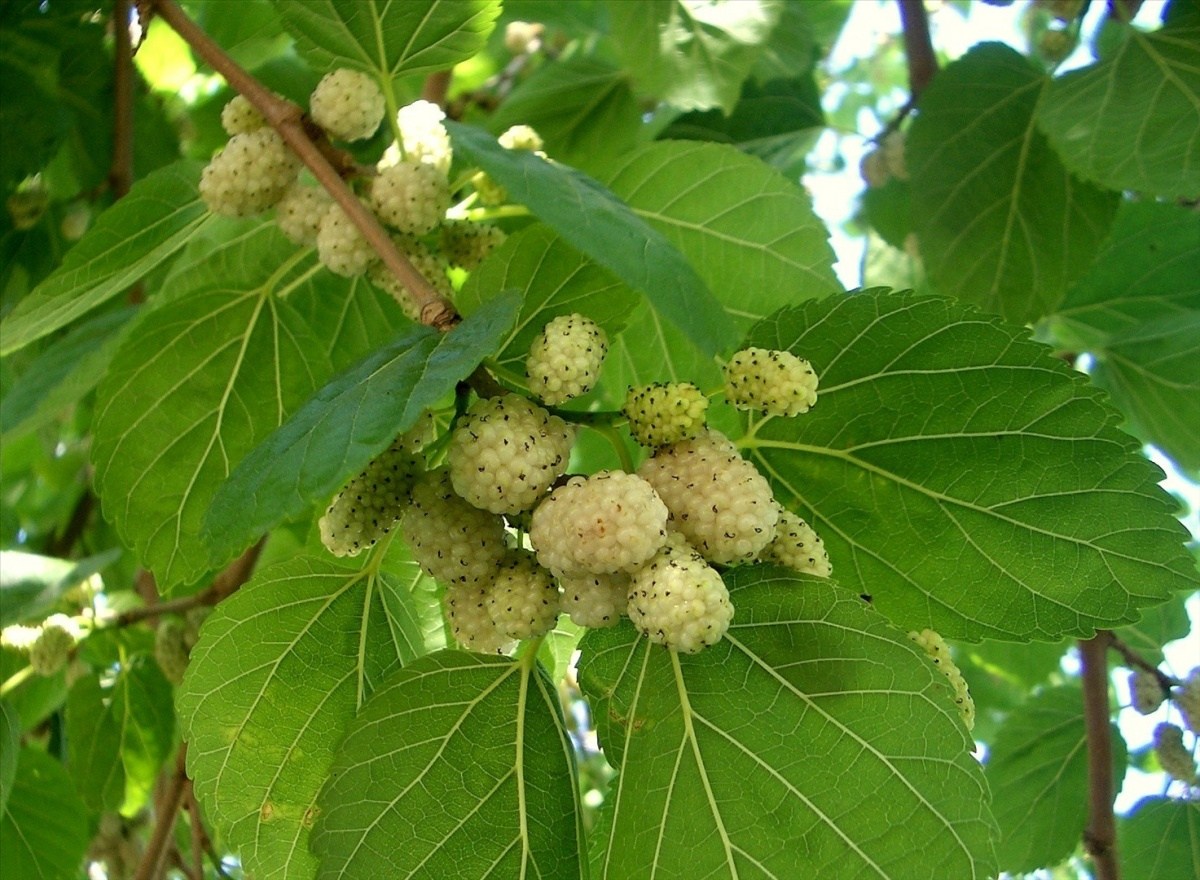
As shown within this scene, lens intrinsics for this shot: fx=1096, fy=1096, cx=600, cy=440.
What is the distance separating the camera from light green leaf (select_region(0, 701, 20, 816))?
104cm

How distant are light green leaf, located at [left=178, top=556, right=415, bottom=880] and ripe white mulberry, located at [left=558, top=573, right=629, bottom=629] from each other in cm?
22

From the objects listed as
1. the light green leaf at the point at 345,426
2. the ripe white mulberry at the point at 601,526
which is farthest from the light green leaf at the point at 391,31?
the ripe white mulberry at the point at 601,526

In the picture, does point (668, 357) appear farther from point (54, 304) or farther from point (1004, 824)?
point (1004, 824)

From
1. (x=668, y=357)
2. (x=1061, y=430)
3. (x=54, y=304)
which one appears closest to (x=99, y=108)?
(x=54, y=304)

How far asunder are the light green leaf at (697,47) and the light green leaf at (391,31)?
52cm

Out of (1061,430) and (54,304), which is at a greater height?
(54,304)

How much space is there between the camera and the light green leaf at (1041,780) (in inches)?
64.3

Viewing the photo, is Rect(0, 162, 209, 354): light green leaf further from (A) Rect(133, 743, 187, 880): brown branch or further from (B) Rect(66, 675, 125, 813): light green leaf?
(B) Rect(66, 675, 125, 813): light green leaf

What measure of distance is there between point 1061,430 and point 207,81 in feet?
6.14

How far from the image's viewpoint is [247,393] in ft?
3.28

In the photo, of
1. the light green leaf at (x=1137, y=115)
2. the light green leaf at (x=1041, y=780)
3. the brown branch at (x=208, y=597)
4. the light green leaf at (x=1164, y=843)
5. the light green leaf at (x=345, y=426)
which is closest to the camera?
the light green leaf at (x=345, y=426)

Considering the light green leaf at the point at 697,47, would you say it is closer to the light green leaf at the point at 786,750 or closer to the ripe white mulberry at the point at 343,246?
the ripe white mulberry at the point at 343,246

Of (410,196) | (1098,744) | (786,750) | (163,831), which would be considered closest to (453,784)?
(786,750)

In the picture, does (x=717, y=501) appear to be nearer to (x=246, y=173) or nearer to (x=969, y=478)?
(x=969, y=478)
